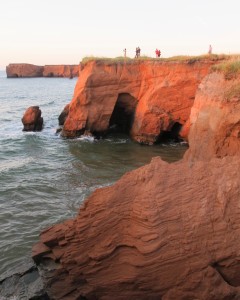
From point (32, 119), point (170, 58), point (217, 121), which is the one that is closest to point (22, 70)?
point (32, 119)

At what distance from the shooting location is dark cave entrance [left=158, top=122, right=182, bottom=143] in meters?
Result: 21.0

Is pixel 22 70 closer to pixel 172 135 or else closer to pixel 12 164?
pixel 172 135

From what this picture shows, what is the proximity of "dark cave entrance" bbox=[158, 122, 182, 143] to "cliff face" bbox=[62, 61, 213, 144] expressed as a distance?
0.29 metres

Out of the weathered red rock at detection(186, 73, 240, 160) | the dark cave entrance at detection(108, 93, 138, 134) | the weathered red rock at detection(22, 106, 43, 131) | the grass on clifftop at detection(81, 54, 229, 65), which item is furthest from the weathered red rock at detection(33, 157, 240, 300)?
the weathered red rock at detection(22, 106, 43, 131)

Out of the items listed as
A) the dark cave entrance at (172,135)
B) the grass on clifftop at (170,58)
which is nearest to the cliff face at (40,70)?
the grass on clifftop at (170,58)

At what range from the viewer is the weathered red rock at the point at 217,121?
8.10 metres

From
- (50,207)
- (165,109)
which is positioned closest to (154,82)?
(165,109)

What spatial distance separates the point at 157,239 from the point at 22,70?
12441 cm

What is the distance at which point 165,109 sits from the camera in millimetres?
19984

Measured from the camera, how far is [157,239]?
16.4ft

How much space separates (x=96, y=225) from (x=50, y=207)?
249 inches

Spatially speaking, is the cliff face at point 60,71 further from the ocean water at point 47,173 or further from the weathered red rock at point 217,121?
the weathered red rock at point 217,121

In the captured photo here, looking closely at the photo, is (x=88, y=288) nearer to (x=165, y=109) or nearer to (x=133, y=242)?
(x=133, y=242)

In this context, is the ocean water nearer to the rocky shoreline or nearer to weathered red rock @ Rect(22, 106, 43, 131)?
weathered red rock @ Rect(22, 106, 43, 131)
